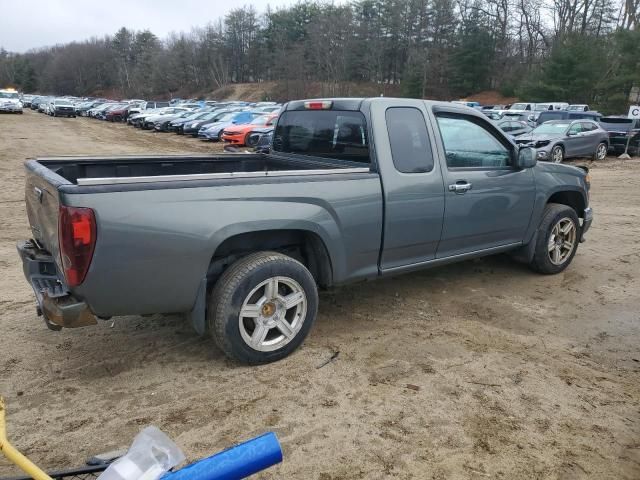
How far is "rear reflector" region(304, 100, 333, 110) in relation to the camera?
4559mm

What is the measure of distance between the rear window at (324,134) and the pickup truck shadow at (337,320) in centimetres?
138

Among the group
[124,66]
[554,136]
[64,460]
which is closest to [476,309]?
[64,460]

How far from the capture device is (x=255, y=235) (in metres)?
3.68

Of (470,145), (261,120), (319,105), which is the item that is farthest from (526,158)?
(261,120)

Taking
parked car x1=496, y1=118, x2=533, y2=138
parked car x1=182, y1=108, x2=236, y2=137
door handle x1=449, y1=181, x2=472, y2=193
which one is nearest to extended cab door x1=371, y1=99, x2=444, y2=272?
door handle x1=449, y1=181, x2=472, y2=193

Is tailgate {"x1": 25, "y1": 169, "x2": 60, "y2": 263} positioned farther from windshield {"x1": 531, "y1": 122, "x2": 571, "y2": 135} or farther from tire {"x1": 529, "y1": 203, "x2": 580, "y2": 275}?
windshield {"x1": 531, "y1": 122, "x2": 571, "y2": 135}

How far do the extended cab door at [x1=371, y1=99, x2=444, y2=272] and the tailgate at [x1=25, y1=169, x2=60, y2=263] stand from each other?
2283mm

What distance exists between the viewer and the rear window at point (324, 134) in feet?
14.0

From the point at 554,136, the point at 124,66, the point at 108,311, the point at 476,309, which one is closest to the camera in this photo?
the point at 108,311

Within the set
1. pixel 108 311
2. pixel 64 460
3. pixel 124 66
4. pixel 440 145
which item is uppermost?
pixel 124 66

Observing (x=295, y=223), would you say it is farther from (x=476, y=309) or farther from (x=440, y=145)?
(x=476, y=309)

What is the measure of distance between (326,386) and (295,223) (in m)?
→ 1.11

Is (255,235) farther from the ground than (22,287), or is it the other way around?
(255,235)

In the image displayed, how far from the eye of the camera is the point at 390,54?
81.1 m
